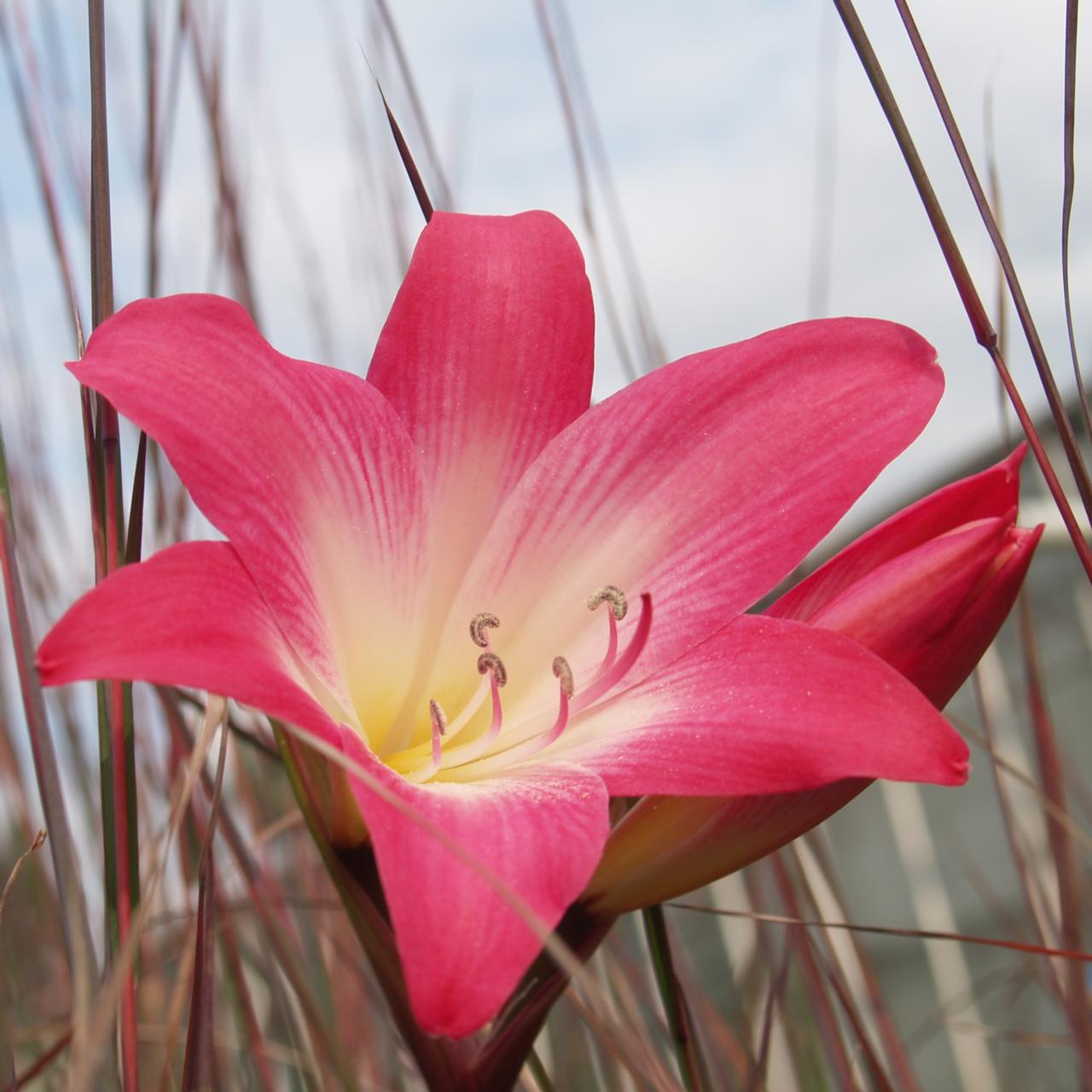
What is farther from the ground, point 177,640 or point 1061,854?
point 177,640

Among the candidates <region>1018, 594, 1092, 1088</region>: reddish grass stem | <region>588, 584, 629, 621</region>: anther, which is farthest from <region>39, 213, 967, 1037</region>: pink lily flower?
<region>1018, 594, 1092, 1088</region>: reddish grass stem

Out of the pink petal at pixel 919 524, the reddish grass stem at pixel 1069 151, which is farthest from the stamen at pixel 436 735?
the reddish grass stem at pixel 1069 151

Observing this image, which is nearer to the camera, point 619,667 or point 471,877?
point 471,877

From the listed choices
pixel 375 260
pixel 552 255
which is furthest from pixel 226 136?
pixel 552 255

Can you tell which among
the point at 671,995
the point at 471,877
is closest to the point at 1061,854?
the point at 671,995

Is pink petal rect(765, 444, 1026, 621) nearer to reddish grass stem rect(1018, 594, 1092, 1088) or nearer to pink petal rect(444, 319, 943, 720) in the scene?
pink petal rect(444, 319, 943, 720)

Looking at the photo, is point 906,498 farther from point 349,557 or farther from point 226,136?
point 349,557

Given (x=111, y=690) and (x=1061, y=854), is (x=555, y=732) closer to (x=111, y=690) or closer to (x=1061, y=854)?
(x=111, y=690)
